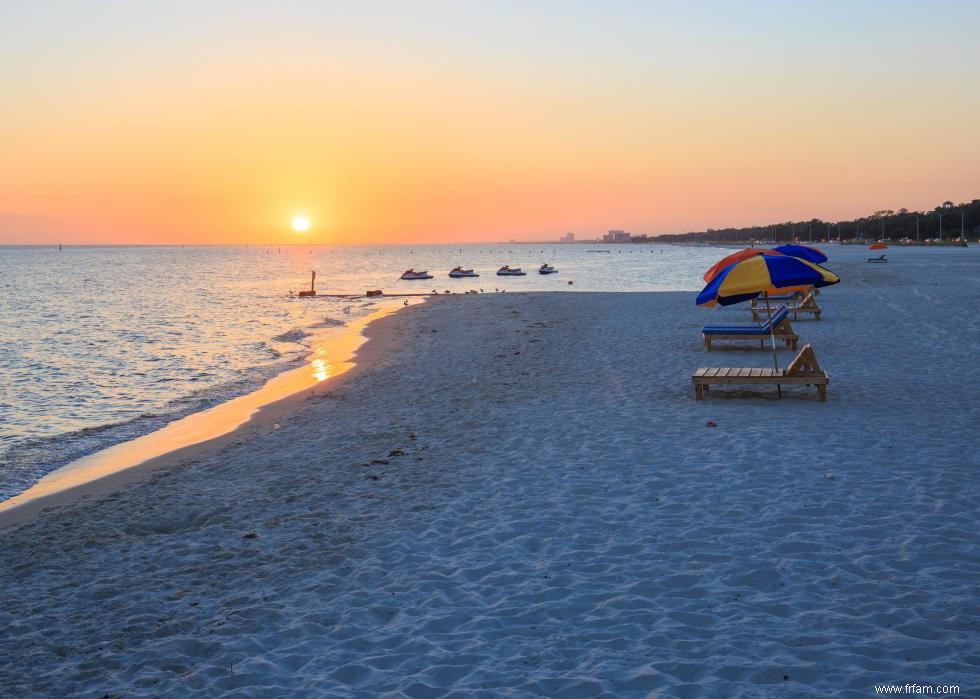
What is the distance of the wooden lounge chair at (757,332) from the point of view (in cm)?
1667

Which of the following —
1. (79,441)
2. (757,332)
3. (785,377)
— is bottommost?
(79,441)

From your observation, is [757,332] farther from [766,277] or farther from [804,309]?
[804,309]

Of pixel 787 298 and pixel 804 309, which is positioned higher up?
pixel 787 298

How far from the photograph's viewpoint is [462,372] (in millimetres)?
16328

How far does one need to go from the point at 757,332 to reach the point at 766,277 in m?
5.55

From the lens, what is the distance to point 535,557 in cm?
639

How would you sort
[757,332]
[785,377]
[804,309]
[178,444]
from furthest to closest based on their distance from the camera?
[804,309] → [757,332] → [178,444] → [785,377]

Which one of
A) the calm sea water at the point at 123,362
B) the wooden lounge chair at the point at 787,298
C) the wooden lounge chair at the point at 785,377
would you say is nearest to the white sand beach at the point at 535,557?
the wooden lounge chair at the point at 785,377

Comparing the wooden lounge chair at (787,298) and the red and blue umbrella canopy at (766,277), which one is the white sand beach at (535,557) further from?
the wooden lounge chair at (787,298)

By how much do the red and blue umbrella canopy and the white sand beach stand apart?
68.2 inches

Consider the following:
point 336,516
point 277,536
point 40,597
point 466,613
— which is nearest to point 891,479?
point 466,613

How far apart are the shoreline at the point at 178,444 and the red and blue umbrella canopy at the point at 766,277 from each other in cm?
726

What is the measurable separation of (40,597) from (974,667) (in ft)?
21.5

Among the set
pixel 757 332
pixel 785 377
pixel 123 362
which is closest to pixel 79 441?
pixel 123 362
